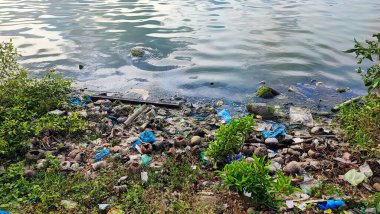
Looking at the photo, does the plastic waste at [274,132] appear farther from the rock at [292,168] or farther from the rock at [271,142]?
the rock at [292,168]

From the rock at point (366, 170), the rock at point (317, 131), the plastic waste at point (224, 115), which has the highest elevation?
the rock at point (366, 170)

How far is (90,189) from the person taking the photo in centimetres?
329

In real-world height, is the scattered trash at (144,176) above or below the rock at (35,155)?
below

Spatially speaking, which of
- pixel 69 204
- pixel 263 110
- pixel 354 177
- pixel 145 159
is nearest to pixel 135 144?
pixel 145 159

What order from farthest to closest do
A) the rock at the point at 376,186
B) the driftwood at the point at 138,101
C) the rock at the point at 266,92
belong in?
1. the rock at the point at 266,92
2. the driftwood at the point at 138,101
3. the rock at the point at 376,186

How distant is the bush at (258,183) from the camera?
9.09 ft

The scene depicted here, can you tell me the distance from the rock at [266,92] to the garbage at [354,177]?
2.89 metres

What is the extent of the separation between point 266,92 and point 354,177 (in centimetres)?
303

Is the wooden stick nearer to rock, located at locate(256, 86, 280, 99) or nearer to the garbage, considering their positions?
rock, located at locate(256, 86, 280, 99)

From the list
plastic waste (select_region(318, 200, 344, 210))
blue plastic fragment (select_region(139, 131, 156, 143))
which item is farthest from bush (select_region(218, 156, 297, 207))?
blue plastic fragment (select_region(139, 131, 156, 143))

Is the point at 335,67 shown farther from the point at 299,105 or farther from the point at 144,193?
the point at 144,193

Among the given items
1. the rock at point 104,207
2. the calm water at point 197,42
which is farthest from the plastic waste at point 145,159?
the calm water at point 197,42

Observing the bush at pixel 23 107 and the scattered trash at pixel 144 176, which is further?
the bush at pixel 23 107

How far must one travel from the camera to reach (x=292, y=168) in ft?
11.9
